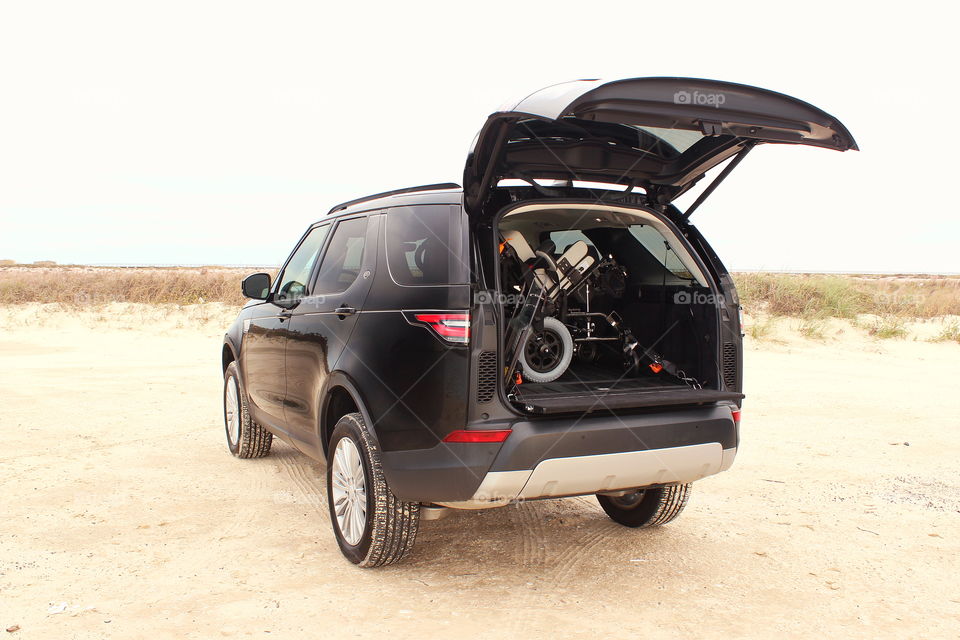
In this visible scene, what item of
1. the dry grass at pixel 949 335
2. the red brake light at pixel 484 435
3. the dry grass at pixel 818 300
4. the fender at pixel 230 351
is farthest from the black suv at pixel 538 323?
the dry grass at pixel 949 335

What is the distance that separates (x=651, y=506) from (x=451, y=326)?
2.02 m

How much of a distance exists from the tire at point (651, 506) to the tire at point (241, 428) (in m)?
3.06

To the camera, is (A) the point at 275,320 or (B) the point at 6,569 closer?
(B) the point at 6,569

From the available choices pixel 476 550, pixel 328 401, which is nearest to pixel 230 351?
pixel 328 401

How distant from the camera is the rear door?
3.28 m

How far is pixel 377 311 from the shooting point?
3947mm

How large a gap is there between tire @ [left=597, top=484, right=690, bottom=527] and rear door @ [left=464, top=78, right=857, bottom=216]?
1.72 m

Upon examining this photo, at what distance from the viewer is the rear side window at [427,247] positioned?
12.1ft

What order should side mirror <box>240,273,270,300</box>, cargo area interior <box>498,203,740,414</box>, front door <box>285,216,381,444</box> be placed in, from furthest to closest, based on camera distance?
1. side mirror <box>240,273,270,300</box>
2. front door <box>285,216,381,444</box>
3. cargo area interior <box>498,203,740,414</box>

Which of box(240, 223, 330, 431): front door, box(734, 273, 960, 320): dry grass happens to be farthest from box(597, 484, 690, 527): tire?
box(734, 273, 960, 320): dry grass

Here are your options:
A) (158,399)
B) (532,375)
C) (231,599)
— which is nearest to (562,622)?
(532,375)

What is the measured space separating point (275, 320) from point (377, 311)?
1.72 meters

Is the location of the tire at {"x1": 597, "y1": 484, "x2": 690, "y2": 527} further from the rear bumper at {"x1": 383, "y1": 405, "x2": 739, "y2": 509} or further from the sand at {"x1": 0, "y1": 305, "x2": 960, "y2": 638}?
the rear bumper at {"x1": 383, "y1": 405, "x2": 739, "y2": 509}

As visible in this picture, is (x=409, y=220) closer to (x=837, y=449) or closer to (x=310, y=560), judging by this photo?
(x=310, y=560)
